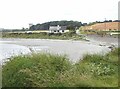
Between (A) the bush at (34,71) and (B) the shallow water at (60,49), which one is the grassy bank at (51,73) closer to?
(A) the bush at (34,71)

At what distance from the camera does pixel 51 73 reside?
10.3m

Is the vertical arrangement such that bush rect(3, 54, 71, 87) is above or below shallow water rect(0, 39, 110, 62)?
above

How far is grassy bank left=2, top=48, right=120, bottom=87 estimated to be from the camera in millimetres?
9555

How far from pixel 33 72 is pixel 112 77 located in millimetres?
2935

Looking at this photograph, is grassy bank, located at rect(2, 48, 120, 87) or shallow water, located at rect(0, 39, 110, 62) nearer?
grassy bank, located at rect(2, 48, 120, 87)

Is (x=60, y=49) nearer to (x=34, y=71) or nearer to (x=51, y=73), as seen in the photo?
(x=51, y=73)

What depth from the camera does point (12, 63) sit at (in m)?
10.4

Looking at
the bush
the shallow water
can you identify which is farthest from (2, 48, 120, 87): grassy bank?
the shallow water

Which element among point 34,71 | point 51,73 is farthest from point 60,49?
point 34,71

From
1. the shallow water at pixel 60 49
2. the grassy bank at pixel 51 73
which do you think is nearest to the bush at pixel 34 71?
the grassy bank at pixel 51 73

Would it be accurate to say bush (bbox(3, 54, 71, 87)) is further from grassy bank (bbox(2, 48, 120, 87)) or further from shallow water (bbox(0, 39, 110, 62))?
shallow water (bbox(0, 39, 110, 62))

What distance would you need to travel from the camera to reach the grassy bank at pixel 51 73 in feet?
31.3

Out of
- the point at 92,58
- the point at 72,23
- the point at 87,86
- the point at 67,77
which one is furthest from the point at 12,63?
the point at 72,23

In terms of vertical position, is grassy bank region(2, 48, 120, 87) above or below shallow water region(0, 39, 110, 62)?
above
